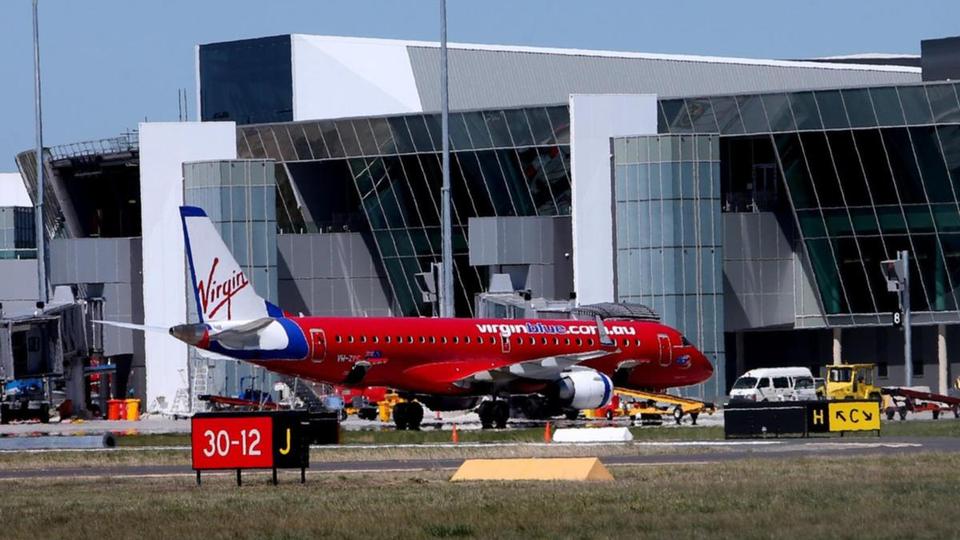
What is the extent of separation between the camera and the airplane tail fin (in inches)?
2406

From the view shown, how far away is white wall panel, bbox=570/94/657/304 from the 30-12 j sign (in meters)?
50.4

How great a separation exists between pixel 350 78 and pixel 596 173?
2473 centimetres

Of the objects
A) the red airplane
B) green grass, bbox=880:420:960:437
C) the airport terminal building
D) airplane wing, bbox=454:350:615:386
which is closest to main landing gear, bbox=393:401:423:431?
the red airplane

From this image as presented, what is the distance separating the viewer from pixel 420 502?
30688 millimetres

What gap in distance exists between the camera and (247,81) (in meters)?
105

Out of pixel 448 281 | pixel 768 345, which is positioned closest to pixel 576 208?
pixel 448 281

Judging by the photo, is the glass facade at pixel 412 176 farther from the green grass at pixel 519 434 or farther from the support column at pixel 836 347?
the green grass at pixel 519 434

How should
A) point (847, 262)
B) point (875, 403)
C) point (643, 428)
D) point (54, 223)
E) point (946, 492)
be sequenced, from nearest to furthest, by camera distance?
point (946, 492), point (875, 403), point (643, 428), point (847, 262), point (54, 223)

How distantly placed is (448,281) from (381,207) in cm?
1472

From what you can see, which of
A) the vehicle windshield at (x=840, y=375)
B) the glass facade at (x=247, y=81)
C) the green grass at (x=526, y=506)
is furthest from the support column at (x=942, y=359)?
the green grass at (x=526, y=506)

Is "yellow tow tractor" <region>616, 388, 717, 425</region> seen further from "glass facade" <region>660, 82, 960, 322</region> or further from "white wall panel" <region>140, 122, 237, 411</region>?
"white wall panel" <region>140, 122, 237, 411</region>

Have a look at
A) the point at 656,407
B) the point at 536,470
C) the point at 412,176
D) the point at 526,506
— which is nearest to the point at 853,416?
the point at 656,407

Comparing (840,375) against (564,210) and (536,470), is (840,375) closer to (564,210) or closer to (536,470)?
(564,210)

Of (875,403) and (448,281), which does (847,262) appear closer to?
(448,281)
